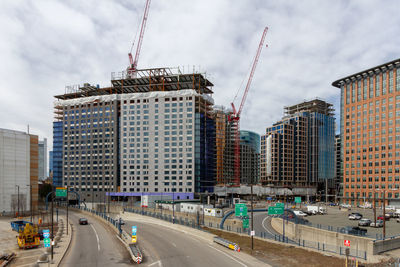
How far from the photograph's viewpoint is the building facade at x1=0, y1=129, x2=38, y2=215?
11588cm

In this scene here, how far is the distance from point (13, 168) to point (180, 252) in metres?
101

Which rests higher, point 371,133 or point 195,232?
point 371,133

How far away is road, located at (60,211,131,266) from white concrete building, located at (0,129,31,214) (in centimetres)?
7002

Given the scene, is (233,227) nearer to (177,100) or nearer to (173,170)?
(173,170)

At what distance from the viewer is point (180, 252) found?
43.7 metres

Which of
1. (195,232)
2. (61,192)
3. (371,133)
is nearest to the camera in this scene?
(195,232)

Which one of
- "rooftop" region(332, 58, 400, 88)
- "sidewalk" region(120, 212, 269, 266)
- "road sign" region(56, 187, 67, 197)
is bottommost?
"sidewalk" region(120, 212, 269, 266)

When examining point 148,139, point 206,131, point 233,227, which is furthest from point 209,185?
point 233,227

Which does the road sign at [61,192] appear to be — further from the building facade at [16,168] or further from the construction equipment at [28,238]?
the building facade at [16,168]

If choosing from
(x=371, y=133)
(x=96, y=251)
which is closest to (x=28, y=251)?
(x=96, y=251)

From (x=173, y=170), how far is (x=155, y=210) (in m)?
55.2

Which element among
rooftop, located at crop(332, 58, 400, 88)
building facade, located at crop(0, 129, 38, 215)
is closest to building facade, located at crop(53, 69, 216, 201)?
building facade, located at crop(0, 129, 38, 215)

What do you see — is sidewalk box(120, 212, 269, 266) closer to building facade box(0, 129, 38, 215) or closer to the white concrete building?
building facade box(0, 129, 38, 215)

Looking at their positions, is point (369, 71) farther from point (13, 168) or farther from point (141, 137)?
point (13, 168)
